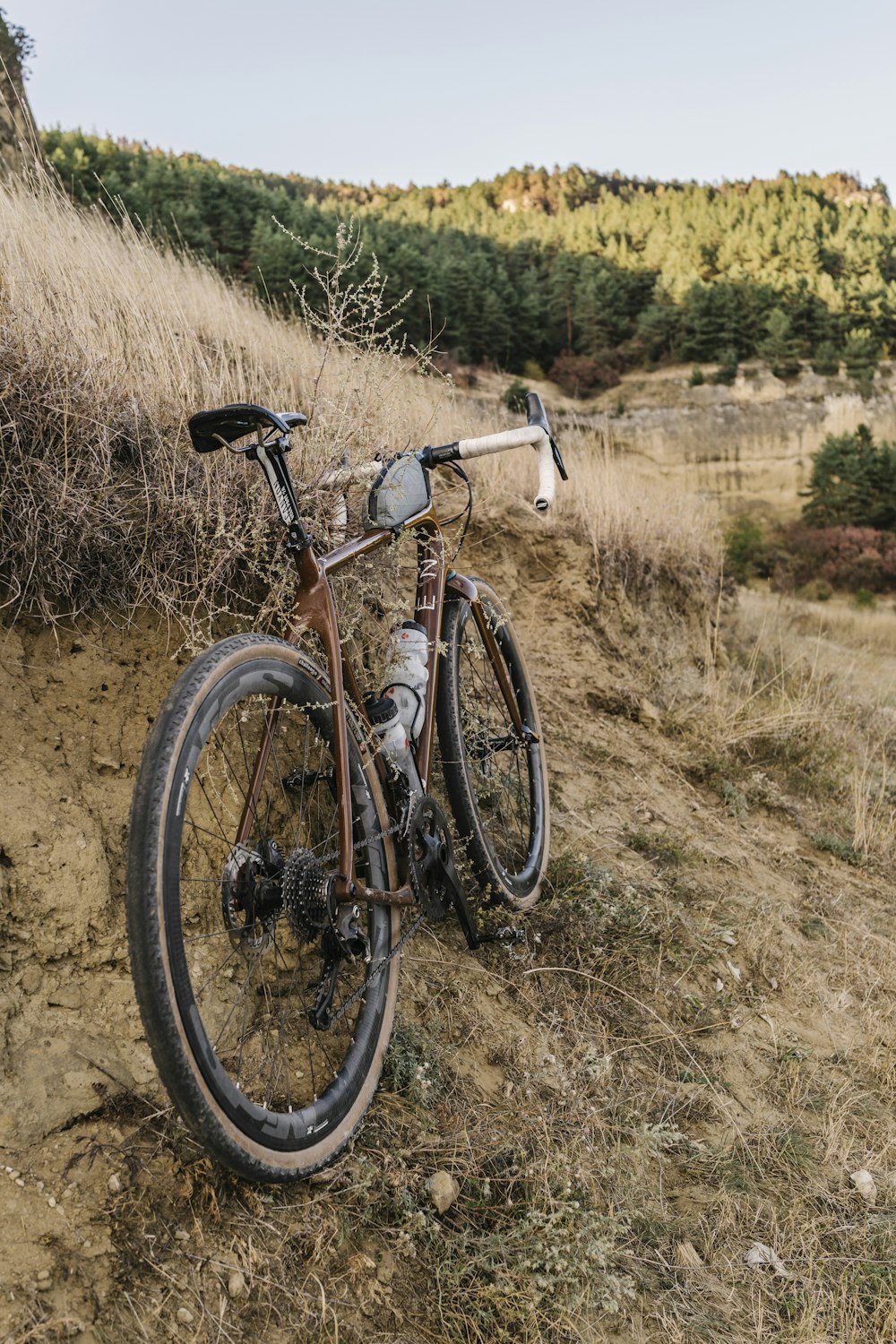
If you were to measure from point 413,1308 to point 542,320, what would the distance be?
30.6 meters

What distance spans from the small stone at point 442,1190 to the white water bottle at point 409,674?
120 centimetres

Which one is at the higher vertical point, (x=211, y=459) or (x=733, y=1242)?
(x=211, y=459)

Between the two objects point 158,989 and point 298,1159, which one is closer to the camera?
point 158,989

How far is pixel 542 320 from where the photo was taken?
29.4 m

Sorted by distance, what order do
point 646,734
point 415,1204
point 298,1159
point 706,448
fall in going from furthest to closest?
point 706,448 < point 646,734 < point 415,1204 < point 298,1159

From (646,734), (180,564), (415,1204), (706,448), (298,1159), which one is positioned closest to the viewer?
(298,1159)

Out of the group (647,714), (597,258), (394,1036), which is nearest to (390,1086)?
(394,1036)

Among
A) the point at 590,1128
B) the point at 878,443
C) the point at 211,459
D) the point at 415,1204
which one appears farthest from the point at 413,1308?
the point at 878,443

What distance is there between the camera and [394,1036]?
250 centimetres

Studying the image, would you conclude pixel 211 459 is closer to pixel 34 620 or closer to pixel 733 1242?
pixel 34 620

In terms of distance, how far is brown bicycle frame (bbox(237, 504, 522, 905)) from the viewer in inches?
81.5

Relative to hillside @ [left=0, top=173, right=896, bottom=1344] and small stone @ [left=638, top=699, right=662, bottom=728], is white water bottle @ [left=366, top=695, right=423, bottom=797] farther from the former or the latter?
small stone @ [left=638, top=699, right=662, bottom=728]

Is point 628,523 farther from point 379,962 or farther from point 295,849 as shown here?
point 295,849

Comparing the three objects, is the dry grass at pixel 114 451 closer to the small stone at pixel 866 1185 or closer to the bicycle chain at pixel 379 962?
the bicycle chain at pixel 379 962
